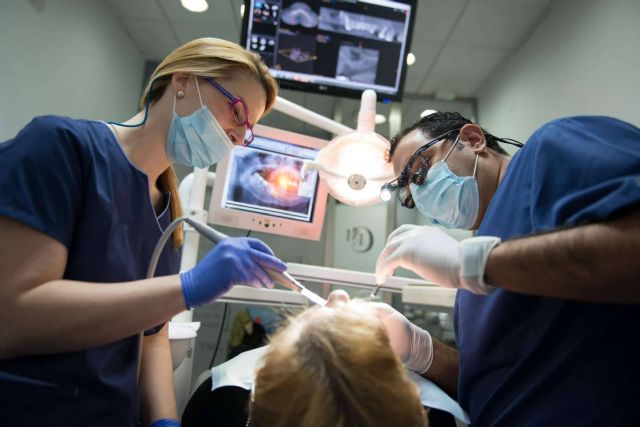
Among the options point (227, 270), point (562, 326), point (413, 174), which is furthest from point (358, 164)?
point (562, 326)

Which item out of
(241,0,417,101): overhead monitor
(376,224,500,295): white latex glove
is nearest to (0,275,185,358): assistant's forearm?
(376,224,500,295): white latex glove

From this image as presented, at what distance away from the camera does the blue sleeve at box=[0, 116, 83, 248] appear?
2.61ft

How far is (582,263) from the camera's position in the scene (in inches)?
27.6

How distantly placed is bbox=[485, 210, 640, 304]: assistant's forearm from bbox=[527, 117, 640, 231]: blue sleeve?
41 millimetres

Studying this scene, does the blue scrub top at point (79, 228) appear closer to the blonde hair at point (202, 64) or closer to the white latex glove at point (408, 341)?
the blonde hair at point (202, 64)

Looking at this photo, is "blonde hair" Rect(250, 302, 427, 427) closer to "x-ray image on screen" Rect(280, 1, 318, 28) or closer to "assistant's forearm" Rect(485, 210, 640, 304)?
"assistant's forearm" Rect(485, 210, 640, 304)

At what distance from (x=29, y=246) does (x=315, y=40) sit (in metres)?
1.69

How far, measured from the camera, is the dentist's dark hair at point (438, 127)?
1.36 metres

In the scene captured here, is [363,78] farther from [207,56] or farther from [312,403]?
[312,403]

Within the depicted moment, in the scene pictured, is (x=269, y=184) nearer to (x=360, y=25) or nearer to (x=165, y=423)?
(x=360, y=25)

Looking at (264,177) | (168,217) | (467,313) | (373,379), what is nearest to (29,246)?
(168,217)

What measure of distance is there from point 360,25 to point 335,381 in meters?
1.98

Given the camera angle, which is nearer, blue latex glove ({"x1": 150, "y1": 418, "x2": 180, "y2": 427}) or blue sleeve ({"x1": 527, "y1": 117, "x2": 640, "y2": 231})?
blue sleeve ({"x1": 527, "y1": 117, "x2": 640, "y2": 231})

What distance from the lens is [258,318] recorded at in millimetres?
2777
